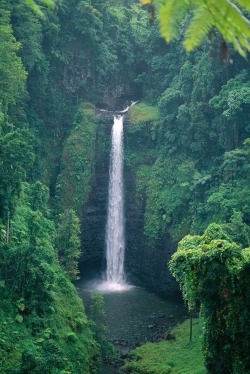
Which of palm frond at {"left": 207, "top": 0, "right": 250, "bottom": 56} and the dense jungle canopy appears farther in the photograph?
the dense jungle canopy

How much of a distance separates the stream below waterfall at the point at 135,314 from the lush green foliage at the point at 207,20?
15797 millimetres

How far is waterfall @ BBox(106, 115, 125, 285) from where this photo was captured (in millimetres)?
26656

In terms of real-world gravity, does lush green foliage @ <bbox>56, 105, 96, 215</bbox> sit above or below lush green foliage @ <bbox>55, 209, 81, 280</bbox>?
above

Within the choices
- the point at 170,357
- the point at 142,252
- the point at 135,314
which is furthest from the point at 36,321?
the point at 142,252

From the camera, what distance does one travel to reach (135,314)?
20.7m

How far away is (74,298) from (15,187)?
19.7ft

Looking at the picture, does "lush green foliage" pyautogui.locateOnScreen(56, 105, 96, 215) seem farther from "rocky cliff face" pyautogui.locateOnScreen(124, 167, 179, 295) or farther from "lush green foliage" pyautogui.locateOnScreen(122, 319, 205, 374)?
"lush green foliage" pyautogui.locateOnScreen(122, 319, 205, 374)

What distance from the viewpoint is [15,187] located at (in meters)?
16.2

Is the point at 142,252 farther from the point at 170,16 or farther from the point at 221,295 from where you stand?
the point at 170,16

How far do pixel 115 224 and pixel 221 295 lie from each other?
15.8m

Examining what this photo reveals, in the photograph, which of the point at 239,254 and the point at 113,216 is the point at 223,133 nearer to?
the point at 113,216

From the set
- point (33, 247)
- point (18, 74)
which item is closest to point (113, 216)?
point (18, 74)

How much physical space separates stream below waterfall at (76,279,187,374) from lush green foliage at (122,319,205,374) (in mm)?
658

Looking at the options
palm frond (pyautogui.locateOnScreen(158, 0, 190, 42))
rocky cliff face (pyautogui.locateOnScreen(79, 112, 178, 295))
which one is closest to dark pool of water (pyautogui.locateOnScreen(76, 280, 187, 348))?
rocky cliff face (pyautogui.locateOnScreen(79, 112, 178, 295))
